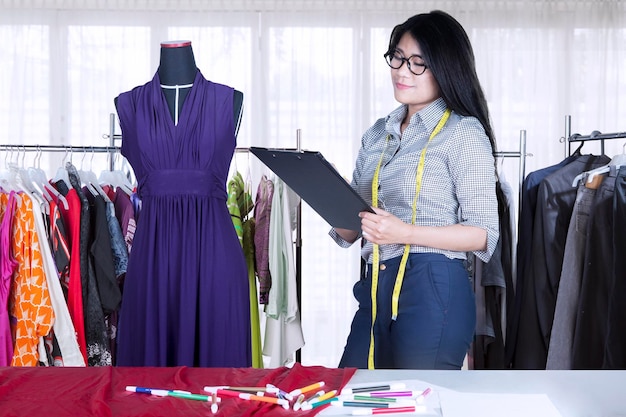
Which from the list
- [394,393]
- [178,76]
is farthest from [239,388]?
[178,76]

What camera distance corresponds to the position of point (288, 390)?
1.51 meters

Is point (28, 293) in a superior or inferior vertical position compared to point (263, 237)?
inferior

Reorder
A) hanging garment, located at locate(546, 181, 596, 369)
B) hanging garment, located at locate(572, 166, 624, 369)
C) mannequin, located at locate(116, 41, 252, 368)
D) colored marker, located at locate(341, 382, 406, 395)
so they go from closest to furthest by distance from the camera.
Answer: colored marker, located at locate(341, 382, 406, 395), mannequin, located at locate(116, 41, 252, 368), hanging garment, located at locate(572, 166, 624, 369), hanging garment, located at locate(546, 181, 596, 369)

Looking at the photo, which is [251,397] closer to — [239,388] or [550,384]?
[239,388]

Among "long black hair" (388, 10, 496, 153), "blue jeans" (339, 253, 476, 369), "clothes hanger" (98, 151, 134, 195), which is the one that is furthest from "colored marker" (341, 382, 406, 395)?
"clothes hanger" (98, 151, 134, 195)

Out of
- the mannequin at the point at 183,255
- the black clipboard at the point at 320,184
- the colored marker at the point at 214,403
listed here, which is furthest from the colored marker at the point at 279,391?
the mannequin at the point at 183,255

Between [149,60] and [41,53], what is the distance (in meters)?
0.69

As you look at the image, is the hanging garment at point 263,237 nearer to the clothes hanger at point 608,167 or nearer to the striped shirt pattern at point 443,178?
the striped shirt pattern at point 443,178

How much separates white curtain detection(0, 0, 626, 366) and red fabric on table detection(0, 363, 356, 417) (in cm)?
362

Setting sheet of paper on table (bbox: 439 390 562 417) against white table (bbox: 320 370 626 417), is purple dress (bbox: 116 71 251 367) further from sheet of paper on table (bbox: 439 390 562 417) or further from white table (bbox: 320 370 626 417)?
sheet of paper on table (bbox: 439 390 562 417)

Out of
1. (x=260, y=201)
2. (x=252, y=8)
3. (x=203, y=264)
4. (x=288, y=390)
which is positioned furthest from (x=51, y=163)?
(x=288, y=390)

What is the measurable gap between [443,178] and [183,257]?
32.5 inches

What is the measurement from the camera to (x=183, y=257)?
2438 millimetres

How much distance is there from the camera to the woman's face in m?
2.15
